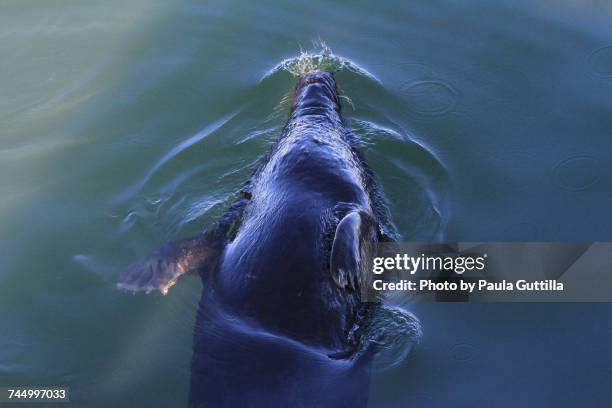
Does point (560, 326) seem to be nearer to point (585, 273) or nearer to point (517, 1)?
point (585, 273)

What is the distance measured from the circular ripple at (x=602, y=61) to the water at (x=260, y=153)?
0.08ft

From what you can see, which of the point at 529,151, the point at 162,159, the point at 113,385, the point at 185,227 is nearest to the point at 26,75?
the point at 162,159

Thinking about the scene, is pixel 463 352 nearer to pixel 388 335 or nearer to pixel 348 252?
pixel 388 335

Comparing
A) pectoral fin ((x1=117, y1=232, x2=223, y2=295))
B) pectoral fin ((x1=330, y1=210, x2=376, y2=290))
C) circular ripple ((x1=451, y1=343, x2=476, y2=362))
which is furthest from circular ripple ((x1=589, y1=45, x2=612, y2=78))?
pectoral fin ((x1=117, y1=232, x2=223, y2=295))

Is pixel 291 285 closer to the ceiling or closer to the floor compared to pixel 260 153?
closer to the floor

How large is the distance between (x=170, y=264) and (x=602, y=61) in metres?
7.44

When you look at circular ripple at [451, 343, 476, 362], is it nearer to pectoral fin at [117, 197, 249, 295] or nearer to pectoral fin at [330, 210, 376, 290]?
pectoral fin at [330, 210, 376, 290]

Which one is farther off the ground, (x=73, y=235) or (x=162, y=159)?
(x=162, y=159)

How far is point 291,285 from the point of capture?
246 inches

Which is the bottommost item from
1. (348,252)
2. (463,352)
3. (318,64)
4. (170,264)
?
(463,352)

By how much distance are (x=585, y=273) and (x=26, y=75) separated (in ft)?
27.4

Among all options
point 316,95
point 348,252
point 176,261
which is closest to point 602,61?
point 316,95

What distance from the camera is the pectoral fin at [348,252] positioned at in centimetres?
636

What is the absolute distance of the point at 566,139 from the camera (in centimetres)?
983
